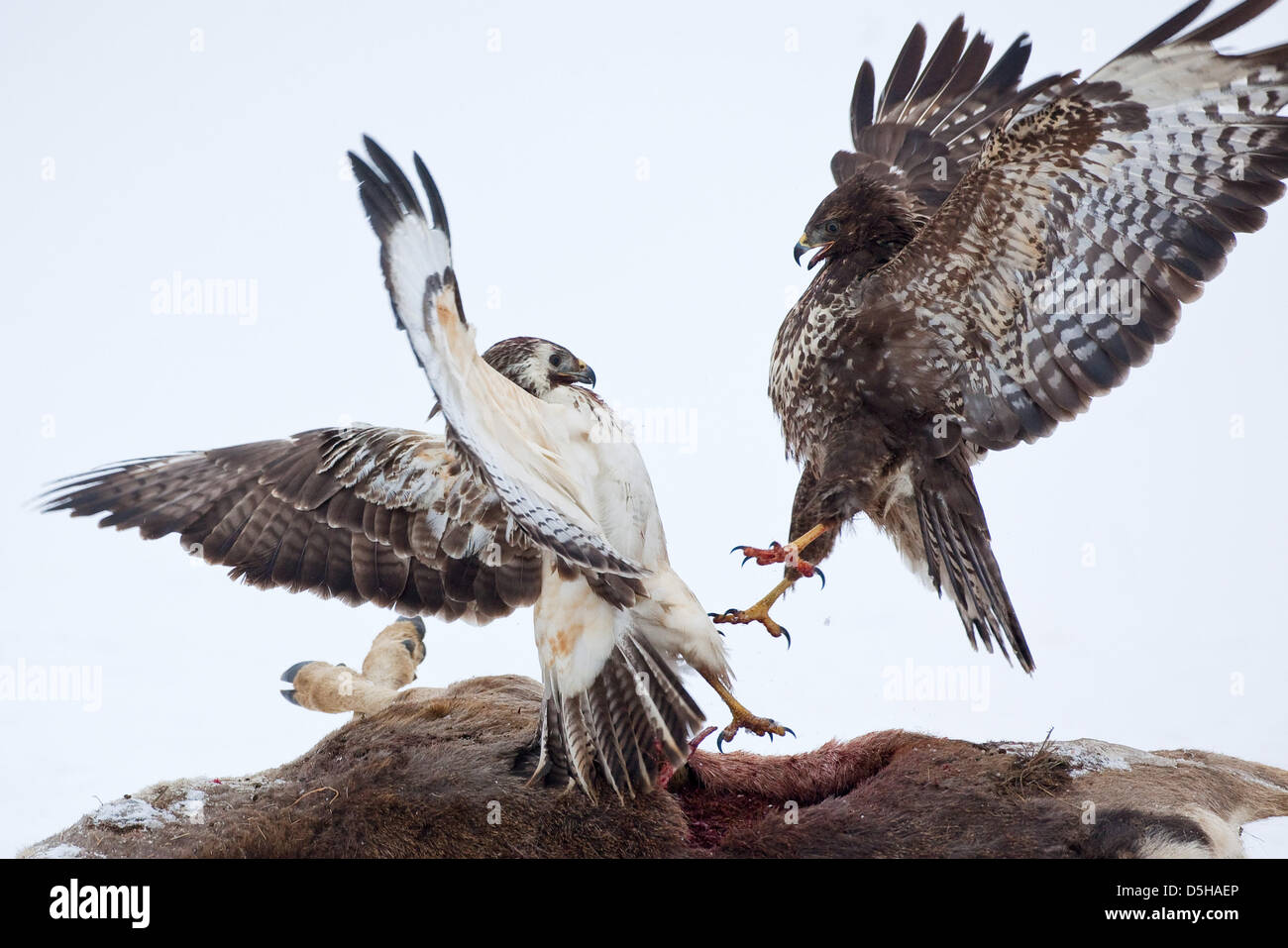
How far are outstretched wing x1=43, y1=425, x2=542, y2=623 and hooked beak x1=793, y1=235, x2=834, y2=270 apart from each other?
151 centimetres

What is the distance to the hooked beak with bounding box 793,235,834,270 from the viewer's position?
3865 mm

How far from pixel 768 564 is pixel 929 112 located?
2638 millimetres

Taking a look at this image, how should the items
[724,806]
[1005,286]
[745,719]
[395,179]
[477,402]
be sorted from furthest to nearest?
[1005,286] → [745,719] → [724,806] → [477,402] → [395,179]

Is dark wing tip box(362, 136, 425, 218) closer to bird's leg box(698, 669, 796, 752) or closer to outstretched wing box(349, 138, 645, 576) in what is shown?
outstretched wing box(349, 138, 645, 576)

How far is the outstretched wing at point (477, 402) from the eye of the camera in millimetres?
2277

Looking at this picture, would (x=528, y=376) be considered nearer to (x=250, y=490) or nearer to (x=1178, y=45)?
(x=250, y=490)

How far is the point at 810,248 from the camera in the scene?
388cm

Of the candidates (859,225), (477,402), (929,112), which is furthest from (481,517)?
(929,112)

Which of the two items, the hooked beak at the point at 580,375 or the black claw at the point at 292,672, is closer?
the hooked beak at the point at 580,375

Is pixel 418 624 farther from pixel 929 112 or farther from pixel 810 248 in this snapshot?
pixel 929 112

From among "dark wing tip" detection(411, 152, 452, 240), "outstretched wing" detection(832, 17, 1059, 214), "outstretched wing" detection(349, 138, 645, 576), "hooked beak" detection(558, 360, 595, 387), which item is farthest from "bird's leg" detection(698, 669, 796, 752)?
"outstretched wing" detection(832, 17, 1059, 214)

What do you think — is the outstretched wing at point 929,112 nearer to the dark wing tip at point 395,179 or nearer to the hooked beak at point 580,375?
the hooked beak at point 580,375

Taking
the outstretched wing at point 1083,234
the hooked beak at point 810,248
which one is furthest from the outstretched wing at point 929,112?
the outstretched wing at point 1083,234
